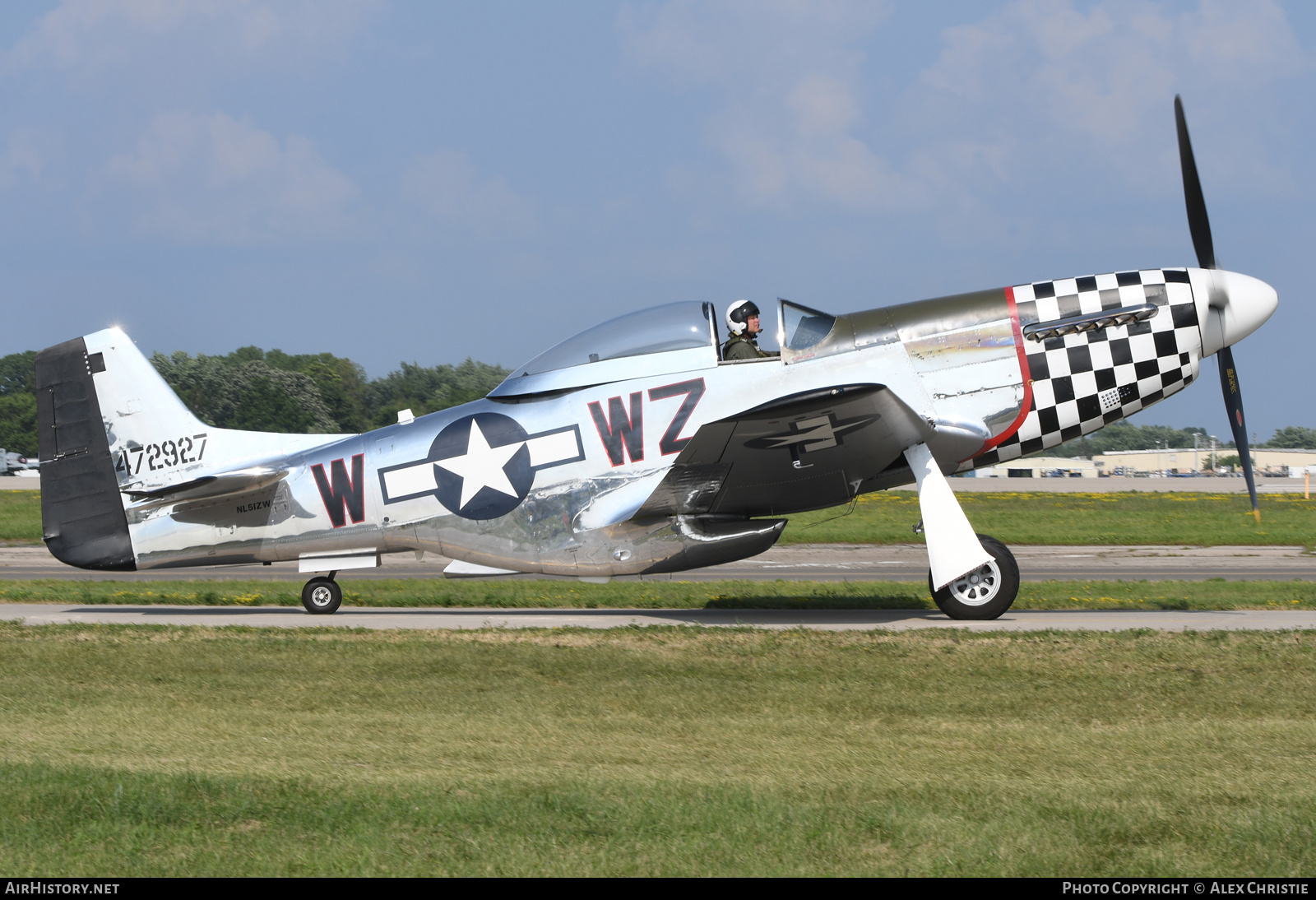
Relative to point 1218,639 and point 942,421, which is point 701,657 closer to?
point 942,421

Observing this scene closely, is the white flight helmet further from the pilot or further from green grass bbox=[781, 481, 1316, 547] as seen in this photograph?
green grass bbox=[781, 481, 1316, 547]

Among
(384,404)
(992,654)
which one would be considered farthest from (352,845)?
(384,404)

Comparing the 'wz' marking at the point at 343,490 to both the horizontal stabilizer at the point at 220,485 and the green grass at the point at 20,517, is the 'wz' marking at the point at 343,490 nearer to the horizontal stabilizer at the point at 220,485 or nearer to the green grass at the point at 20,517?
the horizontal stabilizer at the point at 220,485

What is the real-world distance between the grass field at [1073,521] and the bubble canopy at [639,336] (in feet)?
30.2

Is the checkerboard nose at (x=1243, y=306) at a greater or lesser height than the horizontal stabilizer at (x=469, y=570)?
greater

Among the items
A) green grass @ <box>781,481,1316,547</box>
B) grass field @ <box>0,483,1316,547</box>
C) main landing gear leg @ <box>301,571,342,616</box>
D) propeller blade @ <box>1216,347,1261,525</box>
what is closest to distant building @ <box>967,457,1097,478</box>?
green grass @ <box>781,481,1316,547</box>

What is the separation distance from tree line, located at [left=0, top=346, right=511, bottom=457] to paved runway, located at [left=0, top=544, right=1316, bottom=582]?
3139 cm

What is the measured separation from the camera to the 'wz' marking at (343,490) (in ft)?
38.9

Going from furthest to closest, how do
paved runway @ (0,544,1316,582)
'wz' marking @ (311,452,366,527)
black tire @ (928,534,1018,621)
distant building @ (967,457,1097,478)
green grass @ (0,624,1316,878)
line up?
distant building @ (967,457,1097,478) < paved runway @ (0,544,1316,582) < 'wz' marking @ (311,452,366,527) < black tire @ (928,534,1018,621) < green grass @ (0,624,1316,878)

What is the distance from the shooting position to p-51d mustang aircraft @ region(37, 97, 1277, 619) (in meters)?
10.5

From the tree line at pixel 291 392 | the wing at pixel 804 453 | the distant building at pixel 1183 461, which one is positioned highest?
the tree line at pixel 291 392

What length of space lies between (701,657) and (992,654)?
96.7 inches

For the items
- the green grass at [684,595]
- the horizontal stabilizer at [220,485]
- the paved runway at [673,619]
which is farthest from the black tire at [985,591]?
the horizontal stabilizer at [220,485]

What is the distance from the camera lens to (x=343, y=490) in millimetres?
11914
